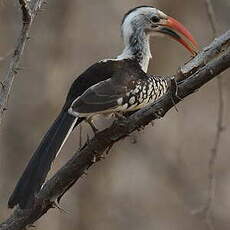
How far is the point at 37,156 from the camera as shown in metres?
2.99

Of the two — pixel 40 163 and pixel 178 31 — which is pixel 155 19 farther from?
pixel 40 163

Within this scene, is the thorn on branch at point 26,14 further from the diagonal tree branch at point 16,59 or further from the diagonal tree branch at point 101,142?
the diagonal tree branch at point 101,142

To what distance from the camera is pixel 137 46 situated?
12.5 ft

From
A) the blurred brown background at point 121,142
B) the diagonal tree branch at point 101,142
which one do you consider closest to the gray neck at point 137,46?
the diagonal tree branch at point 101,142

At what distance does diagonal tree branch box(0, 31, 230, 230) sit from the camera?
2.66 m

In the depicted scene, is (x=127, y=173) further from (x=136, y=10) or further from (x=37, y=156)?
(x=37, y=156)

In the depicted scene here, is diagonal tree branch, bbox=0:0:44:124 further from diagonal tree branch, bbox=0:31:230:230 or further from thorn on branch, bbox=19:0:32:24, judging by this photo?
diagonal tree branch, bbox=0:31:230:230

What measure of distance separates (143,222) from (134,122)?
5441 millimetres

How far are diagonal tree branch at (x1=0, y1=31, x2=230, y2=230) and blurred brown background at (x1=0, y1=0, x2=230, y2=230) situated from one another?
127 inches

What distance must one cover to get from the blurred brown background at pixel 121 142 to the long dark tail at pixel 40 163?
2.99 metres

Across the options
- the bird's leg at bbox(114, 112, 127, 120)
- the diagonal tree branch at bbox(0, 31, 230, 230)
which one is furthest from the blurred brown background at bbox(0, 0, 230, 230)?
the diagonal tree branch at bbox(0, 31, 230, 230)

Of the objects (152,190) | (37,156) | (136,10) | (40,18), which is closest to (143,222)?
(152,190)

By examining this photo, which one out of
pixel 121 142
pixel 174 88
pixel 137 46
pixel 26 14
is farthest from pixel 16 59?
pixel 121 142

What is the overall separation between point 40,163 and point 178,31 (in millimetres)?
1229
